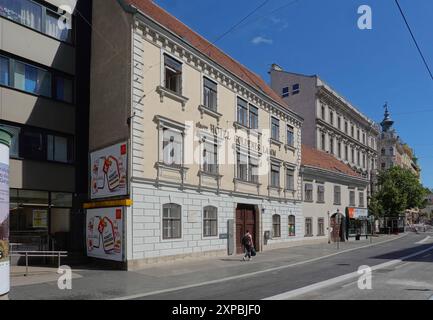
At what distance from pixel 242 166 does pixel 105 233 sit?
32.8 feet

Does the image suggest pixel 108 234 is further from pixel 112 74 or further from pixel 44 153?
pixel 112 74

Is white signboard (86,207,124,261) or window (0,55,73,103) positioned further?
window (0,55,73,103)

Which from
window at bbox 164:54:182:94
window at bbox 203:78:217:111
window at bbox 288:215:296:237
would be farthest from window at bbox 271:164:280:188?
window at bbox 164:54:182:94

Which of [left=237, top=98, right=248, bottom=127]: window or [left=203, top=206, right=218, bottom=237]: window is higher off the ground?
[left=237, top=98, right=248, bottom=127]: window

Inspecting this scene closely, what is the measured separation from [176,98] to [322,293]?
39.6 ft

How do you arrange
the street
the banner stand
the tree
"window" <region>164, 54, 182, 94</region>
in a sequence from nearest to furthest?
the banner stand < the street < "window" <region>164, 54, 182, 94</region> < the tree

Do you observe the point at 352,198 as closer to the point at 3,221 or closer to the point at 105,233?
the point at 105,233

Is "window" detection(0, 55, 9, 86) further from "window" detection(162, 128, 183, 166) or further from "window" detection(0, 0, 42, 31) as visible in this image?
"window" detection(162, 128, 183, 166)

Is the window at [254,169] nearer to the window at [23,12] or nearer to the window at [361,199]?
the window at [23,12]

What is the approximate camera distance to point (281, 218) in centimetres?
3058

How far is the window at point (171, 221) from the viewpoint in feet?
64.5

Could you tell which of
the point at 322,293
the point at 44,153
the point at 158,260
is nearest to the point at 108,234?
the point at 158,260

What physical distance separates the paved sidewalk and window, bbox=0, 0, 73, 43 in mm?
10472

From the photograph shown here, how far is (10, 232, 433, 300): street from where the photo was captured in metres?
11.7
